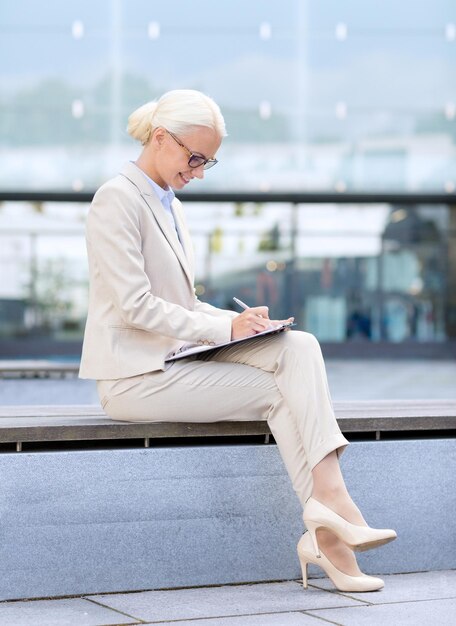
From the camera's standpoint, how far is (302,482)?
3.89 metres

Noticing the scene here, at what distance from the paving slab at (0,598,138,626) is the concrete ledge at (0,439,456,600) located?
76 millimetres

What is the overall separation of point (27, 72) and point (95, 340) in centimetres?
1753

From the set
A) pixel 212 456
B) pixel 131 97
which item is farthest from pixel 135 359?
pixel 131 97

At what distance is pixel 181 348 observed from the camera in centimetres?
424

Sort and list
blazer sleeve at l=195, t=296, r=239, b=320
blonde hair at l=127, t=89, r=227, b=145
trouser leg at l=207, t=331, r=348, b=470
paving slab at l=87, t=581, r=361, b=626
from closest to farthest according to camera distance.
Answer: paving slab at l=87, t=581, r=361, b=626
trouser leg at l=207, t=331, r=348, b=470
blonde hair at l=127, t=89, r=227, b=145
blazer sleeve at l=195, t=296, r=239, b=320

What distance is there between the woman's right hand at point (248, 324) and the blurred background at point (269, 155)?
56.5 feet

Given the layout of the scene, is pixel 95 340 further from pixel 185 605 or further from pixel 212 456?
pixel 185 605

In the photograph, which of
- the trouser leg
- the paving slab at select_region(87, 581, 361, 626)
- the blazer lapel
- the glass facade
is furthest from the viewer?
the glass facade

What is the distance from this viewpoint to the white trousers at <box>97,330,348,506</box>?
389 cm

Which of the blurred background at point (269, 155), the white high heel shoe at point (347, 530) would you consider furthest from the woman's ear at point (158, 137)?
the blurred background at point (269, 155)

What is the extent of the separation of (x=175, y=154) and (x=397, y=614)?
5.84 feet

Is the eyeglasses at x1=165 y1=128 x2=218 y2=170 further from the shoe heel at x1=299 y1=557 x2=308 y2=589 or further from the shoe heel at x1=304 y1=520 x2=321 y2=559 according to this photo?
the shoe heel at x1=299 y1=557 x2=308 y2=589

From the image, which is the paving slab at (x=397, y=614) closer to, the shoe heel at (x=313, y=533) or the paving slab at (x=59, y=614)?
the shoe heel at (x=313, y=533)

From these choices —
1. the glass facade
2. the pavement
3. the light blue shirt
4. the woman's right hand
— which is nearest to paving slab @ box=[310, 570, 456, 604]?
the pavement
